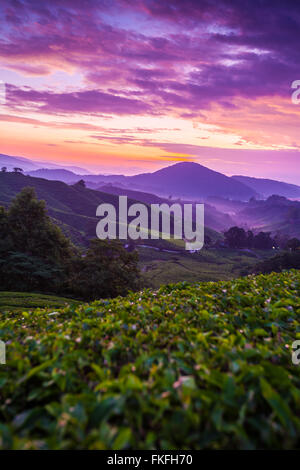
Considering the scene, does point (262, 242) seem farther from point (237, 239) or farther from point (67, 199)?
point (67, 199)

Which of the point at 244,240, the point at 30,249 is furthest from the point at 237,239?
the point at 30,249

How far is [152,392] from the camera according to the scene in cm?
217

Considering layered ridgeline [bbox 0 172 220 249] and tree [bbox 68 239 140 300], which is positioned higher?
layered ridgeline [bbox 0 172 220 249]

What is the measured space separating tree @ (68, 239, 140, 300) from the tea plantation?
61.4 ft

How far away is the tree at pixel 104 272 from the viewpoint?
23641 millimetres

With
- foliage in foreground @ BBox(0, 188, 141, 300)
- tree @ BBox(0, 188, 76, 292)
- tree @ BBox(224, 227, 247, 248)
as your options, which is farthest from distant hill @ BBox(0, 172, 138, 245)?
foliage in foreground @ BBox(0, 188, 141, 300)

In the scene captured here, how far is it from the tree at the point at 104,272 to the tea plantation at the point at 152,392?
18.7 m

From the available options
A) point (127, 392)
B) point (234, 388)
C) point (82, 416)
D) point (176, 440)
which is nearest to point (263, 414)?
point (234, 388)

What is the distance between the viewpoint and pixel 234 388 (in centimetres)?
210

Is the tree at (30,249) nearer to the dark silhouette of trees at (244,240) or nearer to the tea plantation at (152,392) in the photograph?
the tea plantation at (152,392)

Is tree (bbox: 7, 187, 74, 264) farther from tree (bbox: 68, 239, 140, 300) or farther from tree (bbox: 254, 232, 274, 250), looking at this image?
tree (bbox: 254, 232, 274, 250)

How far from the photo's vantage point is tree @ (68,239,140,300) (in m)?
23.6
